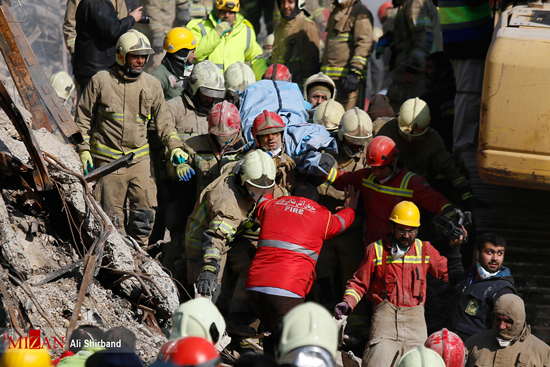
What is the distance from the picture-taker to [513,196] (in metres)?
7.05

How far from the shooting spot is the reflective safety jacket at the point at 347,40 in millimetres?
8562

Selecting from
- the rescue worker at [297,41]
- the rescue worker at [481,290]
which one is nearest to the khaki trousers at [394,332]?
the rescue worker at [481,290]

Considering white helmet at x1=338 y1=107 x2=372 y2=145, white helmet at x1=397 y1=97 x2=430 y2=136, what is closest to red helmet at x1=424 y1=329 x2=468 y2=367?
white helmet at x1=338 y1=107 x2=372 y2=145

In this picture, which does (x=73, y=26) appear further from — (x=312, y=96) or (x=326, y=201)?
(x=326, y=201)

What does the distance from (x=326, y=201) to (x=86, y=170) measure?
2260 mm

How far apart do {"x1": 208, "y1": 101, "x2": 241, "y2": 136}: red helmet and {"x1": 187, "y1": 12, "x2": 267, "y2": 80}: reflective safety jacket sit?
7.07 feet

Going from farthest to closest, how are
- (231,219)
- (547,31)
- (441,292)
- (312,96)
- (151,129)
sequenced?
(312,96) < (151,129) < (441,292) < (231,219) < (547,31)

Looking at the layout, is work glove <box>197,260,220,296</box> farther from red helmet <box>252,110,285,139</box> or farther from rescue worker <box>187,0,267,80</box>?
rescue worker <box>187,0,267,80</box>

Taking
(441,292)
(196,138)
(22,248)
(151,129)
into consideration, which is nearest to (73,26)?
(151,129)

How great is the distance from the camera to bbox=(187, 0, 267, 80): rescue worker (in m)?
A: 8.30

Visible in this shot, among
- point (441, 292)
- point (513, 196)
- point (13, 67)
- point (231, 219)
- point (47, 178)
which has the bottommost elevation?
point (441, 292)

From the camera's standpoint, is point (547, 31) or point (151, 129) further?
point (151, 129)

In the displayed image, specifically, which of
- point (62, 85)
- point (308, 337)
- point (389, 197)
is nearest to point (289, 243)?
point (389, 197)

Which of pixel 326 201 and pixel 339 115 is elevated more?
pixel 339 115
